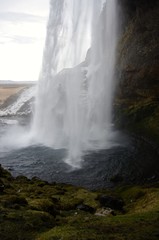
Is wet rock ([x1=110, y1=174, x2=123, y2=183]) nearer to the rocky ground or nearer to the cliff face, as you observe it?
the rocky ground

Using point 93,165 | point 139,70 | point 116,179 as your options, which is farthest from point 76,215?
point 139,70

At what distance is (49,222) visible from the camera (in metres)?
20.2

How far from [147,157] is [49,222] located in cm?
2897

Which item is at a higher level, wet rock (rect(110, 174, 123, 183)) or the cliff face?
the cliff face

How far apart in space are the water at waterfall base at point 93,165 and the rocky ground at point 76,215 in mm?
6006

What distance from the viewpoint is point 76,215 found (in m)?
23.5

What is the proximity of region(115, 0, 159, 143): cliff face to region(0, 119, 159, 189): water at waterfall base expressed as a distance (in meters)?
9.07

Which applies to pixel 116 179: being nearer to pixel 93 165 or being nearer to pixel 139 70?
pixel 93 165

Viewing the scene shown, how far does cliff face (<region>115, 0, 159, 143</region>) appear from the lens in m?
60.6

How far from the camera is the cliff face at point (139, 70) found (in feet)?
199

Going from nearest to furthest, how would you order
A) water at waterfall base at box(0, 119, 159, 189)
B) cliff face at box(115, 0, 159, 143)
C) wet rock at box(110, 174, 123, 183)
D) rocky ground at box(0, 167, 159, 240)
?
rocky ground at box(0, 167, 159, 240), wet rock at box(110, 174, 123, 183), water at waterfall base at box(0, 119, 159, 189), cliff face at box(115, 0, 159, 143)

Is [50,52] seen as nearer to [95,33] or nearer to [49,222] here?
[95,33]

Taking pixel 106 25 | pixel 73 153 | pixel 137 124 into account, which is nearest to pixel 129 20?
pixel 106 25

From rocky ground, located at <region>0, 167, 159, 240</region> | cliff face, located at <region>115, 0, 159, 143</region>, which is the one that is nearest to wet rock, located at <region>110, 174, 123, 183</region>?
rocky ground, located at <region>0, 167, 159, 240</region>
